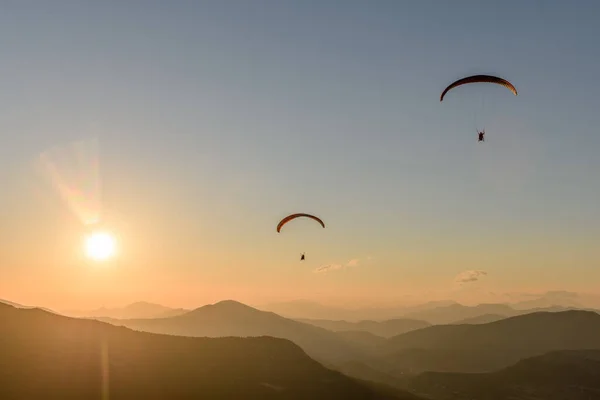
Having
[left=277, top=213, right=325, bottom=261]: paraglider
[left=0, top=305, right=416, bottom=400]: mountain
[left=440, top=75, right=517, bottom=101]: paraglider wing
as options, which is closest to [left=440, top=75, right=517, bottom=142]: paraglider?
[left=440, top=75, right=517, bottom=101]: paraglider wing

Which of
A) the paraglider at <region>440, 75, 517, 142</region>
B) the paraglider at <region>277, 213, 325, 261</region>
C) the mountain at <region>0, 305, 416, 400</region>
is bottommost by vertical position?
the mountain at <region>0, 305, 416, 400</region>

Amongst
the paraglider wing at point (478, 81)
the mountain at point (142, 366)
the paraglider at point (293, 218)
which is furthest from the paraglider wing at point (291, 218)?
the mountain at point (142, 366)

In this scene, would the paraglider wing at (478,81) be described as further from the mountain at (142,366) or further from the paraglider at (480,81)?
the mountain at (142,366)

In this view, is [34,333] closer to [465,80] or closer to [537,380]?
[465,80]

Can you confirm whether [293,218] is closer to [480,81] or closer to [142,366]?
[480,81]

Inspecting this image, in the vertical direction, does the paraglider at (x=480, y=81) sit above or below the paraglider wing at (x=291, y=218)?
above

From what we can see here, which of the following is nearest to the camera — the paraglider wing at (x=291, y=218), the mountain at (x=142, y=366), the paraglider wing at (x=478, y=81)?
the paraglider wing at (x=478, y=81)

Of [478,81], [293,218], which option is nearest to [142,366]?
[293,218]

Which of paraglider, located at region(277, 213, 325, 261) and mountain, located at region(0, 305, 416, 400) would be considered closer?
paraglider, located at region(277, 213, 325, 261)

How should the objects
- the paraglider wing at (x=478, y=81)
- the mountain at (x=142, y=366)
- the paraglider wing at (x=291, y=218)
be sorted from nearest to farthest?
the paraglider wing at (x=478, y=81)
the paraglider wing at (x=291, y=218)
the mountain at (x=142, y=366)

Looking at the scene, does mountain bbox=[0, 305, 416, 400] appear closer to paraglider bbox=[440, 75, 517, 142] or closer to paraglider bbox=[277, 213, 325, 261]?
paraglider bbox=[277, 213, 325, 261]
